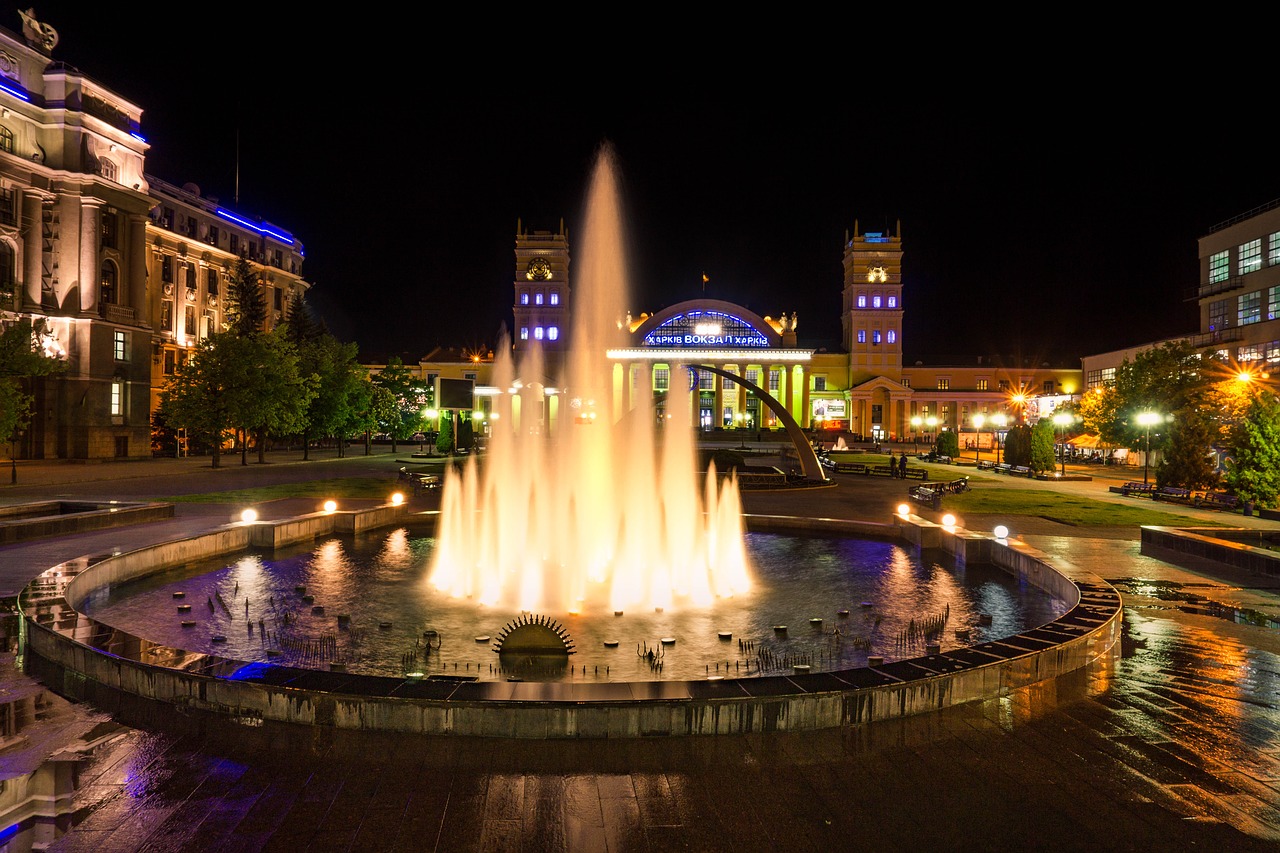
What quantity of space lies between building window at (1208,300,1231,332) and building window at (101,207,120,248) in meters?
67.1

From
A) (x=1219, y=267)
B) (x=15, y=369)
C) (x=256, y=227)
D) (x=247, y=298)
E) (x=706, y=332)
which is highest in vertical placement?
(x=256, y=227)

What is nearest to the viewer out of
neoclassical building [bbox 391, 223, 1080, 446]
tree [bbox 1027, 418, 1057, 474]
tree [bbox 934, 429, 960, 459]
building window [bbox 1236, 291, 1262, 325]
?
tree [bbox 1027, 418, 1057, 474]

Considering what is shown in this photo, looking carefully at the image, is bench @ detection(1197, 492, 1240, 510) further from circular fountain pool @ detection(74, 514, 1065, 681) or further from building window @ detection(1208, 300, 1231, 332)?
building window @ detection(1208, 300, 1231, 332)

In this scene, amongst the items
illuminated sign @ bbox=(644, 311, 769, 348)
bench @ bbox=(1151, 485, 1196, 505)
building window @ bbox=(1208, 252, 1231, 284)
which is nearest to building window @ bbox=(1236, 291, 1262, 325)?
building window @ bbox=(1208, 252, 1231, 284)

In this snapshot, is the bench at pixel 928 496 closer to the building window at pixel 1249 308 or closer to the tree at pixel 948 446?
the tree at pixel 948 446

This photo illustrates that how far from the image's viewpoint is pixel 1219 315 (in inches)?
1940

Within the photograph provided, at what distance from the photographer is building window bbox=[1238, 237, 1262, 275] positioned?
45188mm

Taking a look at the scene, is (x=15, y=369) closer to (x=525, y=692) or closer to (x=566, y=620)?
(x=566, y=620)

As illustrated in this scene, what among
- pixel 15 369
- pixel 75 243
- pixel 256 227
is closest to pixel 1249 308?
pixel 15 369

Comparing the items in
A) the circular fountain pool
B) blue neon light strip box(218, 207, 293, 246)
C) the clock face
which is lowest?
the circular fountain pool

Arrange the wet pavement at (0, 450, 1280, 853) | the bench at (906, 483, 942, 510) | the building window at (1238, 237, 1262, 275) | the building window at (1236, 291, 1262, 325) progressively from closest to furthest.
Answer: the wet pavement at (0, 450, 1280, 853) → the bench at (906, 483, 942, 510) → the building window at (1236, 291, 1262, 325) → the building window at (1238, 237, 1262, 275)

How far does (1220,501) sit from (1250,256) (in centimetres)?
3229

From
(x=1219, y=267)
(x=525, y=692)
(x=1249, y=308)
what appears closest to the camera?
(x=525, y=692)

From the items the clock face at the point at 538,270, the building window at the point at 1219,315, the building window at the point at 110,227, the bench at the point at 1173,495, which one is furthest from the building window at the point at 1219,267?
the clock face at the point at 538,270
